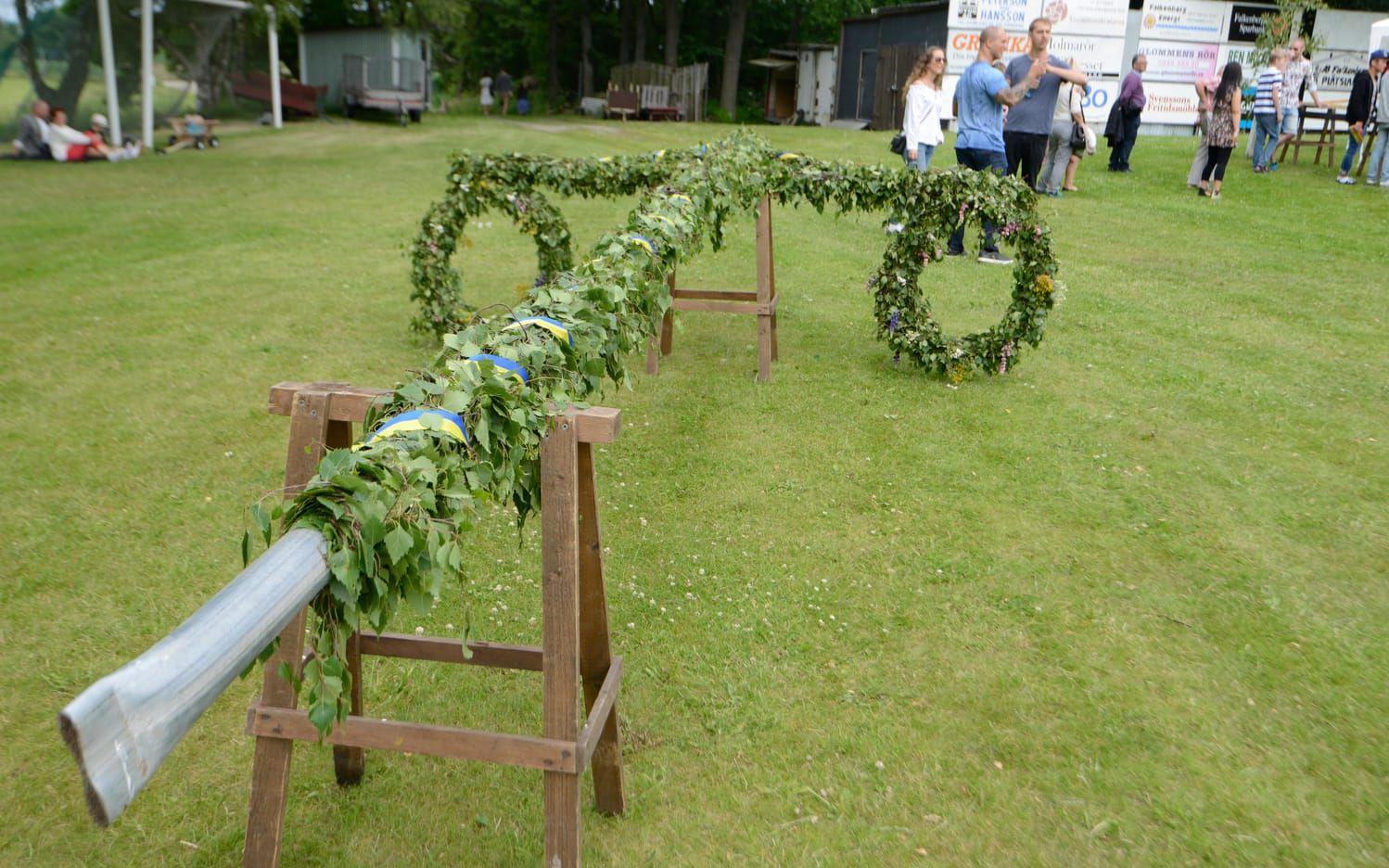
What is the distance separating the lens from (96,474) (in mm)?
5609

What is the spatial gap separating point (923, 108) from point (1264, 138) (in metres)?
8.74

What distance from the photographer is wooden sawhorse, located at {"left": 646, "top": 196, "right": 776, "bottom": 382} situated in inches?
285

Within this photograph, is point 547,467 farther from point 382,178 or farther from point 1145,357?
point 382,178

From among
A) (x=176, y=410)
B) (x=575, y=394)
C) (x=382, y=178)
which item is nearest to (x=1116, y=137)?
(x=382, y=178)

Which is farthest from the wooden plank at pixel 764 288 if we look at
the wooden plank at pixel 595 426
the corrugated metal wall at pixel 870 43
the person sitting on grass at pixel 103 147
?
the corrugated metal wall at pixel 870 43

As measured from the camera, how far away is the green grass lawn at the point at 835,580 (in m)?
3.26

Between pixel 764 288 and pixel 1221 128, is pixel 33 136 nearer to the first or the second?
pixel 764 288

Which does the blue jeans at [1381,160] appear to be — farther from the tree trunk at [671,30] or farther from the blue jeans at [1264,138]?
the tree trunk at [671,30]

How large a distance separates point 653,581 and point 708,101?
36.0 metres

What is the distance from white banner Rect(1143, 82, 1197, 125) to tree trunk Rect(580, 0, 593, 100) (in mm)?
21034

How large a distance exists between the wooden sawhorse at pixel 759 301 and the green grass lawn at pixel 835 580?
20 cm

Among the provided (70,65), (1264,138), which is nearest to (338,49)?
(70,65)

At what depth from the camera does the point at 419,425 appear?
233 cm

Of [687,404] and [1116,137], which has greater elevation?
[1116,137]
